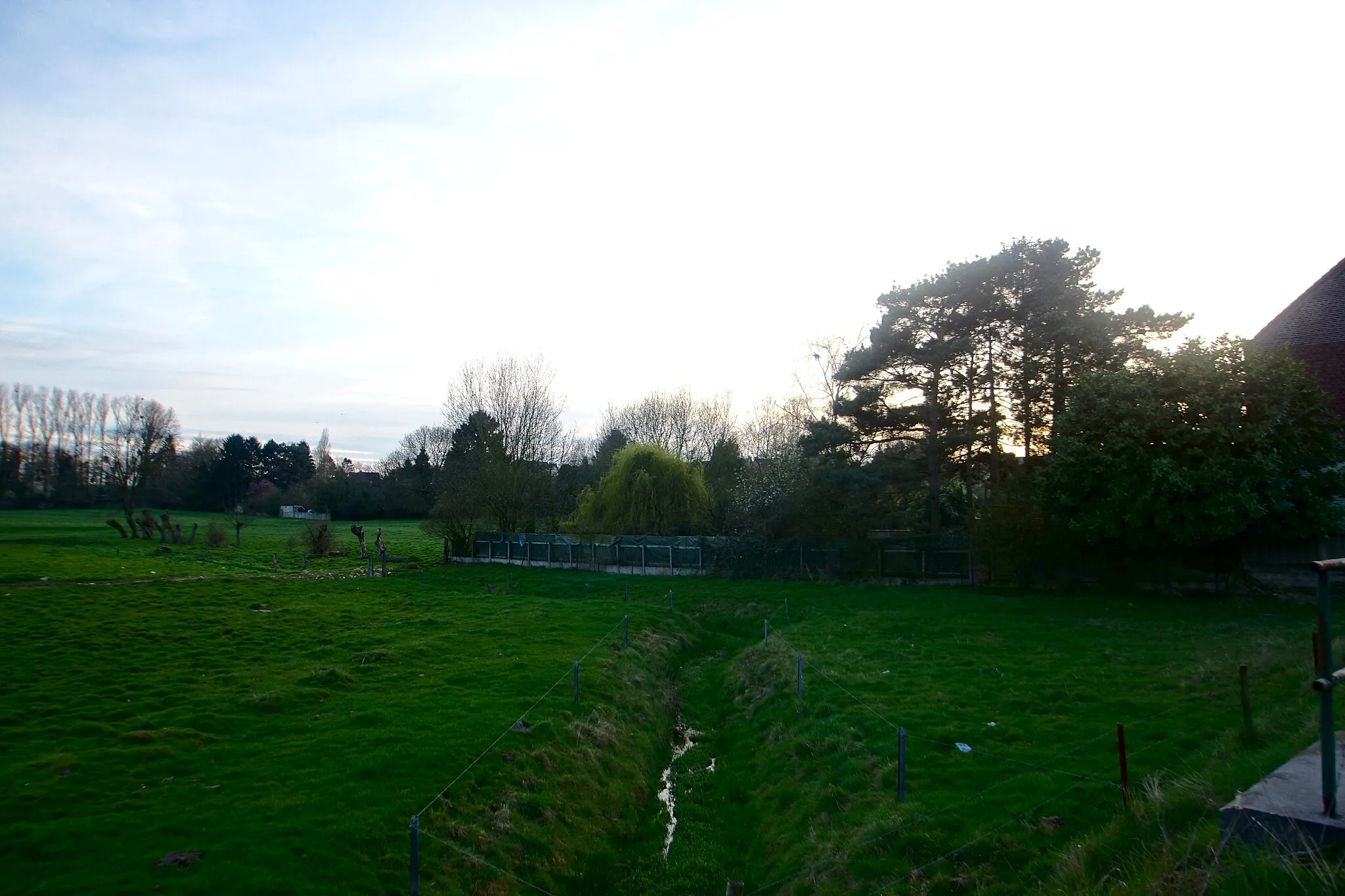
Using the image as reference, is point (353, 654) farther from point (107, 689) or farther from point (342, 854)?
point (342, 854)

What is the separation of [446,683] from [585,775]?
4.67 metres

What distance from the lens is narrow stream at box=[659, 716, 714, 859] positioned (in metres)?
12.0

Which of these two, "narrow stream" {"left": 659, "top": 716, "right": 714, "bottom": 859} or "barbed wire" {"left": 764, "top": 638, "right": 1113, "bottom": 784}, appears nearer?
"barbed wire" {"left": 764, "top": 638, "right": 1113, "bottom": 784}

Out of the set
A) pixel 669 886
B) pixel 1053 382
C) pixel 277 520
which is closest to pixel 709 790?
pixel 669 886

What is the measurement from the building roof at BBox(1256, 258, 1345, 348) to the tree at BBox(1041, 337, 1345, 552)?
25.6 ft

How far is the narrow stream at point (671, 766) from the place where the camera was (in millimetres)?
11953

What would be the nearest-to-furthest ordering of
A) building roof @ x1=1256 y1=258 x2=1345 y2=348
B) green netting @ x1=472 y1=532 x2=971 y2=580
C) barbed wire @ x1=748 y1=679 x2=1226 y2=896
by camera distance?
barbed wire @ x1=748 y1=679 x2=1226 y2=896, building roof @ x1=1256 y1=258 x2=1345 y2=348, green netting @ x1=472 y1=532 x2=971 y2=580

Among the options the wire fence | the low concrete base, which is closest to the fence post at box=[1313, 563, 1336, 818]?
the low concrete base

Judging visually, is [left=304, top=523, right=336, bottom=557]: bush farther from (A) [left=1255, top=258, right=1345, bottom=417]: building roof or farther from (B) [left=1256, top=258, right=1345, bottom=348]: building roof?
(B) [left=1256, top=258, right=1345, bottom=348]: building roof

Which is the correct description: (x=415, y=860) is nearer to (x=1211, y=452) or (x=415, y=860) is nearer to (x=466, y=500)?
(x=1211, y=452)

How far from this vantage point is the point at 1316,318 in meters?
29.8

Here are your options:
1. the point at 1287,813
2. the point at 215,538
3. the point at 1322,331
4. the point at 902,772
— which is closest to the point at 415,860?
the point at 902,772

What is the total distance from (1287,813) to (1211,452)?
22.4 meters

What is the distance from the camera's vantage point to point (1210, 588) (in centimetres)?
2586
